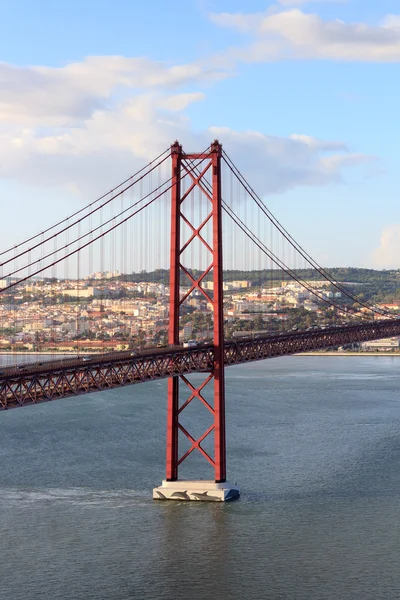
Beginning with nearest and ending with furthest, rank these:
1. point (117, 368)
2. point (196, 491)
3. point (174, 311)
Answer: point (117, 368) < point (196, 491) < point (174, 311)

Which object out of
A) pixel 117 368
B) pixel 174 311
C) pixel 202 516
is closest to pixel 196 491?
pixel 202 516

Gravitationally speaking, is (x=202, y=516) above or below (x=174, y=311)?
below

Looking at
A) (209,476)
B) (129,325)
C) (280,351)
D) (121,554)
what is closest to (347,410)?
(280,351)

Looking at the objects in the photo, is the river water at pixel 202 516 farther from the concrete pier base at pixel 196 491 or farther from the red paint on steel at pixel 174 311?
the red paint on steel at pixel 174 311

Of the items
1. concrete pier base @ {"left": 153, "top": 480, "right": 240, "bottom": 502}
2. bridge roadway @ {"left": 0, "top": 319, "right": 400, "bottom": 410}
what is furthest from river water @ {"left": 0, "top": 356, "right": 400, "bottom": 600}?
bridge roadway @ {"left": 0, "top": 319, "right": 400, "bottom": 410}

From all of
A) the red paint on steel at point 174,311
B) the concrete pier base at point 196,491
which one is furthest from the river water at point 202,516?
the red paint on steel at point 174,311

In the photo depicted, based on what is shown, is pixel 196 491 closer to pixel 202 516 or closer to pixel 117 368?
pixel 202 516
